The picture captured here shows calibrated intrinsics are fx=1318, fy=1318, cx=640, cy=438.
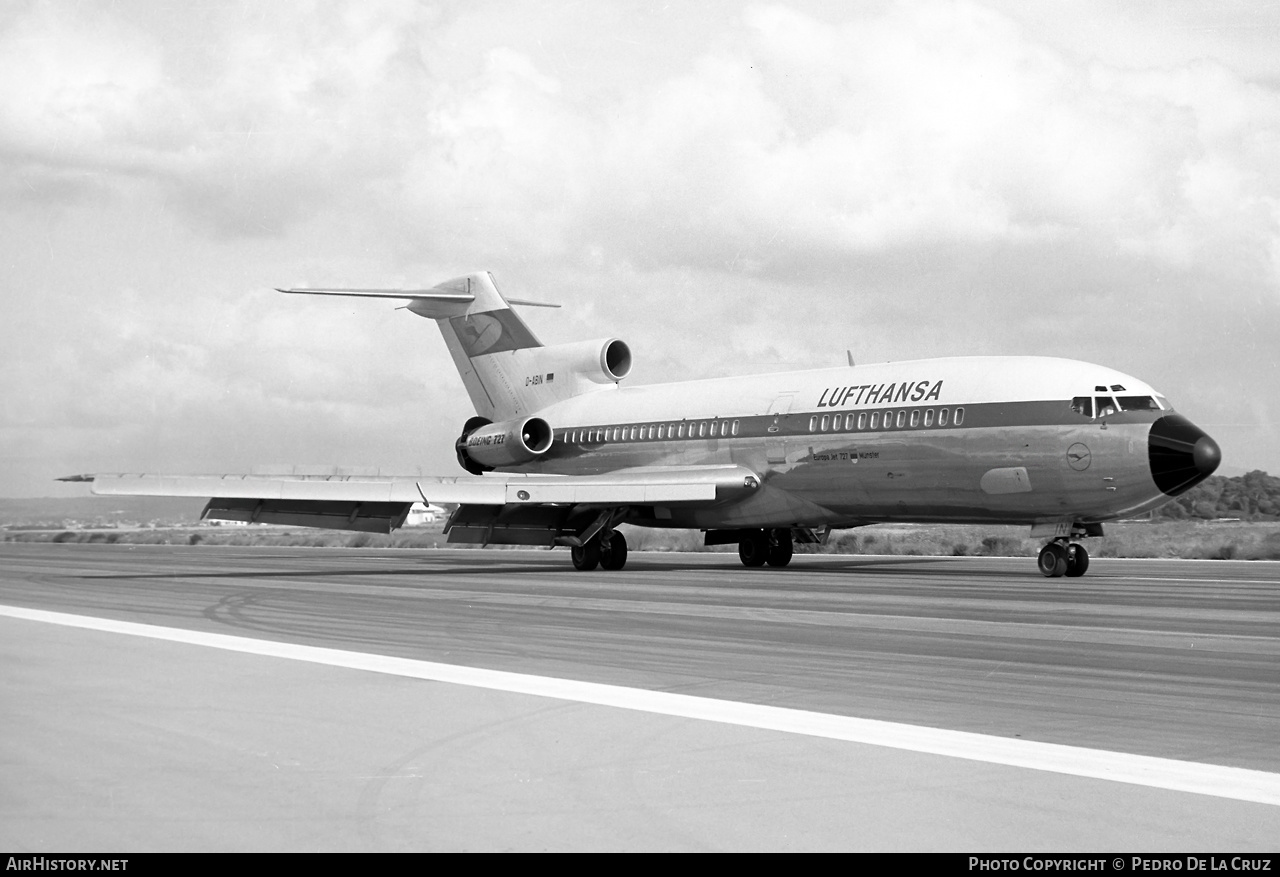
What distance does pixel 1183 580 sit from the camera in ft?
75.3

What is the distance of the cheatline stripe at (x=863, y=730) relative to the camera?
6216mm

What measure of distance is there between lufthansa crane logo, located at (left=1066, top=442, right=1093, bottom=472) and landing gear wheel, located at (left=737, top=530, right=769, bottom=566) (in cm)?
921

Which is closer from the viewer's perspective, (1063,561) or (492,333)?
(1063,561)

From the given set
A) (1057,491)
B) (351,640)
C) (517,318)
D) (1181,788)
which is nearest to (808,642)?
(351,640)

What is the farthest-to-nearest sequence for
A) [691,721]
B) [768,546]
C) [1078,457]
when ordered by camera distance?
[768,546] < [1078,457] < [691,721]

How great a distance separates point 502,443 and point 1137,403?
17.0m

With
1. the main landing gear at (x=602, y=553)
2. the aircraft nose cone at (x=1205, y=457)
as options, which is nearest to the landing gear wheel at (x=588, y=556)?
the main landing gear at (x=602, y=553)

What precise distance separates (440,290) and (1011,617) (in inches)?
1011

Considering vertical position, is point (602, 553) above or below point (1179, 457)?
above

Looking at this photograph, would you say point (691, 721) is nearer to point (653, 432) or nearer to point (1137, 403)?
point (1137, 403)

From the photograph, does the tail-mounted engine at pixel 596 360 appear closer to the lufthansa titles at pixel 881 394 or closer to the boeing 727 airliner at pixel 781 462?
the boeing 727 airliner at pixel 781 462

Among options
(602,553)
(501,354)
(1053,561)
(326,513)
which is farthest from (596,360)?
(1053,561)

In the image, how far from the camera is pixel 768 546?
102ft
